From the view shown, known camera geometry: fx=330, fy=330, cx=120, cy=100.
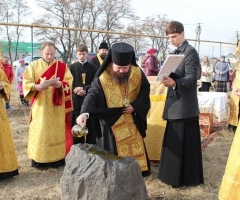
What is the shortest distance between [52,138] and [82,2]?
2306 cm

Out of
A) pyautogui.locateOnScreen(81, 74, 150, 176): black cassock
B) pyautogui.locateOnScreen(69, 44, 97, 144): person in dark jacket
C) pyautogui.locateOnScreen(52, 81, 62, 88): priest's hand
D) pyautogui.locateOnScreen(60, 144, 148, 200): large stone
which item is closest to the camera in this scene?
pyautogui.locateOnScreen(60, 144, 148, 200): large stone

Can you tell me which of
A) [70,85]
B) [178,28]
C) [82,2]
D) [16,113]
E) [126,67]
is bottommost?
[16,113]

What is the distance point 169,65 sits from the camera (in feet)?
11.2

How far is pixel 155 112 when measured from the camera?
4926 millimetres

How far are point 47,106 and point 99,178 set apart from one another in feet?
7.27

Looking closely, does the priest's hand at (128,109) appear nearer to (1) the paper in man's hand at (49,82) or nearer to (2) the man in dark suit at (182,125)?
(2) the man in dark suit at (182,125)

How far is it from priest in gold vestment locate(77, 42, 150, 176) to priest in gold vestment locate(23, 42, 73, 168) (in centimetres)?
118

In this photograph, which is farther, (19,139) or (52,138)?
A: (19,139)

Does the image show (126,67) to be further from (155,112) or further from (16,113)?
(16,113)

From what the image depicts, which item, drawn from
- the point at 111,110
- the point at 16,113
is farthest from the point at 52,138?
the point at 16,113

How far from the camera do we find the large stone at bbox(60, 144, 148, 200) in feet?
8.95

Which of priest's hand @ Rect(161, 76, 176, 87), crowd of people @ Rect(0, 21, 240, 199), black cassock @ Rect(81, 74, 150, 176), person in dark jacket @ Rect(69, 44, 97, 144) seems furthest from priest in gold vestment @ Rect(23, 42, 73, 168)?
priest's hand @ Rect(161, 76, 176, 87)

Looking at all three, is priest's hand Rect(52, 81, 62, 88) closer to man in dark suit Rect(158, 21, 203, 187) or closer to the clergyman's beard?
the clergyman's beard

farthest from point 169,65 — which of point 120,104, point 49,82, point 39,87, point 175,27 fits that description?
point 39,87
